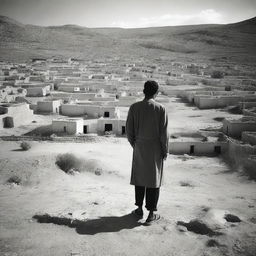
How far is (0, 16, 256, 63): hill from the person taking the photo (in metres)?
82.4

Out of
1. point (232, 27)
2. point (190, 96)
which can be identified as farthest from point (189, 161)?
point (232, 27)

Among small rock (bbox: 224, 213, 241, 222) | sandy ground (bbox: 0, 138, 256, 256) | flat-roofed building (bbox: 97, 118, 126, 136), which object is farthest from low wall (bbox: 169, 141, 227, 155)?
small rock (bbox: 224, 213, 241, 222)

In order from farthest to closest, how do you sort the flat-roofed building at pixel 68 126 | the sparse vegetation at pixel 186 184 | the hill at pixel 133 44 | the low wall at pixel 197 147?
the hill at pixel 133 44
the flat-roofed building at pixel 68 126
the low wall at pixel 197 147
the sparse vegetation at pixel 186 184

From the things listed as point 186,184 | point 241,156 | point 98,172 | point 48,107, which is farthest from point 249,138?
point 48,107

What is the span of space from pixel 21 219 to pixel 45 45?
9537 centimetres

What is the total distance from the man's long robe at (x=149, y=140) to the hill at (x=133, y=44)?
74.7 meters

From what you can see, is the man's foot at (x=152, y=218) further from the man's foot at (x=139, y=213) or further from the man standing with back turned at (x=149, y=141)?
the man's foot at (x=139, y=213)

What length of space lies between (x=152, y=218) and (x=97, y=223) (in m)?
0.78

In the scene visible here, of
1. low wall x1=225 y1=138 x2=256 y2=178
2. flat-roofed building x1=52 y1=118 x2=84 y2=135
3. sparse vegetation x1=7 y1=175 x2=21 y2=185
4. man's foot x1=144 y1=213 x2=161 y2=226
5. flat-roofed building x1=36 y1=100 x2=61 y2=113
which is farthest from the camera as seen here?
flat-roofed building x1=36 y1=100 x2=61 y2=113

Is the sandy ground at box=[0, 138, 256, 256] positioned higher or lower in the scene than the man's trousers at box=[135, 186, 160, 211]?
lower

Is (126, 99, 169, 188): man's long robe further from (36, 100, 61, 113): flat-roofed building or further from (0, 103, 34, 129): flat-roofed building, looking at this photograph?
(36, 100, 61, 113): flat-roofed building

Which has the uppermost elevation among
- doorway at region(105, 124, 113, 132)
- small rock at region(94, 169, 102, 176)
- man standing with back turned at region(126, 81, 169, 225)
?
man standing with back turned at region(126, 81, 169, 225)

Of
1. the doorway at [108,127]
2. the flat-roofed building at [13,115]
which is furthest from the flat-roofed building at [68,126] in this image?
the flat-roofed building at [13,115]

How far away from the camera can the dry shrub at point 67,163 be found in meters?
12.5
